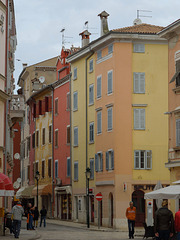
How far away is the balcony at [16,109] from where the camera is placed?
45812 mm

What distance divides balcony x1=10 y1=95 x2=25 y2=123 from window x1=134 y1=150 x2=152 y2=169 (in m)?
10.1

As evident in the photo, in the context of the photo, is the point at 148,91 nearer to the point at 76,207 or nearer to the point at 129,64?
the point at 129,64

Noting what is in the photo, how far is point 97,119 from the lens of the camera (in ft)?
183

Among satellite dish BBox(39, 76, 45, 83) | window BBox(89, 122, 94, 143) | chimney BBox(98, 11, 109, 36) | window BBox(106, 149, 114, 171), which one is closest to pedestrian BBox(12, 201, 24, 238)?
window BBox(106, 149, 114, 171)

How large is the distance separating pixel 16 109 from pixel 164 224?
82.7 ft

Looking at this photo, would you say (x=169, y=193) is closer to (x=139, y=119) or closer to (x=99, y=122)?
(x=139, y=119)

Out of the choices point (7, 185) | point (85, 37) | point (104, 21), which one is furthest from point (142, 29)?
point (7, 185)

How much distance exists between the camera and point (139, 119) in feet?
169

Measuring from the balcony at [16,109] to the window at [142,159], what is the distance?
1013cm

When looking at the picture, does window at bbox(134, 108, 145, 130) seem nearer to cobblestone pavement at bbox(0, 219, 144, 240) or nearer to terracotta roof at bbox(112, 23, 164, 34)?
terracotta roof at bbox(112, 23, 164, 34)

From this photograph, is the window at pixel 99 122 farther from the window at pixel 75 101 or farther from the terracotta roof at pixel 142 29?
the terracotta roof at pixel 142 29

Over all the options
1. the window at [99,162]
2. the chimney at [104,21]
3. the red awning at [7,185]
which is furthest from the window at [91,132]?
the red awning at [7,185]

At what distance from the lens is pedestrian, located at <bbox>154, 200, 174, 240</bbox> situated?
2272 cm

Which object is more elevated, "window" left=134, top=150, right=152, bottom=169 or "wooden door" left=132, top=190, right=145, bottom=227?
"window" left=134, top=150, right=152, bottom=169
